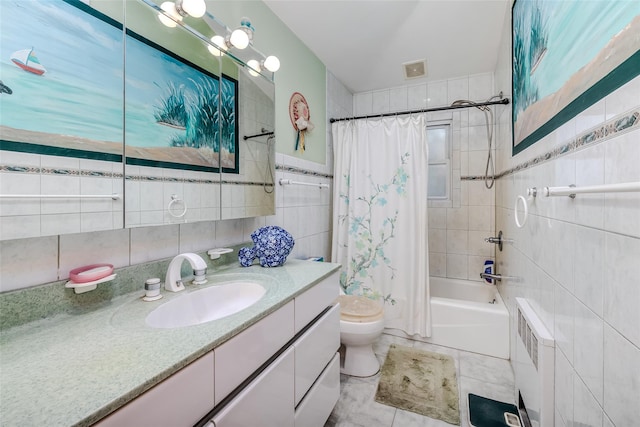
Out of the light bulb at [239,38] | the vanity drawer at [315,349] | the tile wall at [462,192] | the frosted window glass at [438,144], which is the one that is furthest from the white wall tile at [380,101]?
the vanity drawer at [315,349]

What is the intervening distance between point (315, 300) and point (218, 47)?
1310 millimetres

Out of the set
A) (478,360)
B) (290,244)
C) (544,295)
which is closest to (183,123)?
(290,244)

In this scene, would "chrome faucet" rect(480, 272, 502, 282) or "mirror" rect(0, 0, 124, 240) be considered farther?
"chrome faucet" rect(480, 272, 502, 282)

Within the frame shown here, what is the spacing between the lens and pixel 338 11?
182 centimetres

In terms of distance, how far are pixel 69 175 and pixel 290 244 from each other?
0.92 meters

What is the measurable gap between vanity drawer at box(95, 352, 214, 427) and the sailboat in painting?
0.91 meters

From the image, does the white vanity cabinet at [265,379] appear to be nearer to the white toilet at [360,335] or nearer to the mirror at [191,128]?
the white toilet at [360,335]

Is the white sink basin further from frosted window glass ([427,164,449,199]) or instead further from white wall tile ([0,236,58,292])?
frosted window glass ([427,164,449,199])

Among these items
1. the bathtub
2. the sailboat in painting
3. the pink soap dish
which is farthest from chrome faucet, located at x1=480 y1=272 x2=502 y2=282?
the sailboat in painting

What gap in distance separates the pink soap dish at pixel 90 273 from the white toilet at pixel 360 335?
136 centimetres

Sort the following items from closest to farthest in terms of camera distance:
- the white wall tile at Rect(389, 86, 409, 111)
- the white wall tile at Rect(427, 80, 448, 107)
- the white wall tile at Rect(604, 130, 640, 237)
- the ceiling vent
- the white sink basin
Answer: the white wall tile at Rect(604, 130, 640, 237) < the white sink basin < the ceiling vent < the white wall tile at Rect(427, 80, 448, 107) < the white wall tile at Rect(389, 86, 409, 111)

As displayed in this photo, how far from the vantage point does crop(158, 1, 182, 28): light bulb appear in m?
1.13

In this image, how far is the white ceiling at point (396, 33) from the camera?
5.86 feet

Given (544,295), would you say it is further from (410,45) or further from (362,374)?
(410,45)
